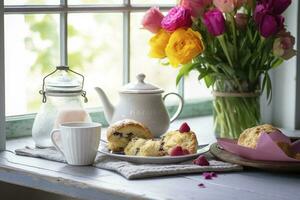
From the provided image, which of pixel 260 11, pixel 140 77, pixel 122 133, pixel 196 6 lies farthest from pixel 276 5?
pixel 122 133

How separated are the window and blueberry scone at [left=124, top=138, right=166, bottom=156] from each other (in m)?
0.34

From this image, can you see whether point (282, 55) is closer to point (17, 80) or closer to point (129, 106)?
point (129, 106)

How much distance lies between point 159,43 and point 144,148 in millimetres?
308

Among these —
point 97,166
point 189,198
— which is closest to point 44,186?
point 97,166

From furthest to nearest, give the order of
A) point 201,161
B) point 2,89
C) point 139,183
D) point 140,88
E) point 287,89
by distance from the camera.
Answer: point 287,89
point 140,88
point 2,89
point 201,161
point 139,183

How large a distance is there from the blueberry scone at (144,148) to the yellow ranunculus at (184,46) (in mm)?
217

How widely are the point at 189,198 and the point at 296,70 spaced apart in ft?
2.75

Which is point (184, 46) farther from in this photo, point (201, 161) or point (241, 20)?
point (201, 161)

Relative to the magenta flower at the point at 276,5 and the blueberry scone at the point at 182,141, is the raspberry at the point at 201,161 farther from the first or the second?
the magenta flower at the point at 276,5

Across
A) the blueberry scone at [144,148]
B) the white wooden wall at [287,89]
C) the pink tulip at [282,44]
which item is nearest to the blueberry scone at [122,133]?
the blueberry scone at [144,148]

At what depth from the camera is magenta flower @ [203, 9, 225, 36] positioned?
63.7 inches

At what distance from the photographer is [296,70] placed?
1996 millimetres

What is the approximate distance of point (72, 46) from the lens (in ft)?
6.01

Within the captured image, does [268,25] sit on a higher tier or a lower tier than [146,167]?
higher
